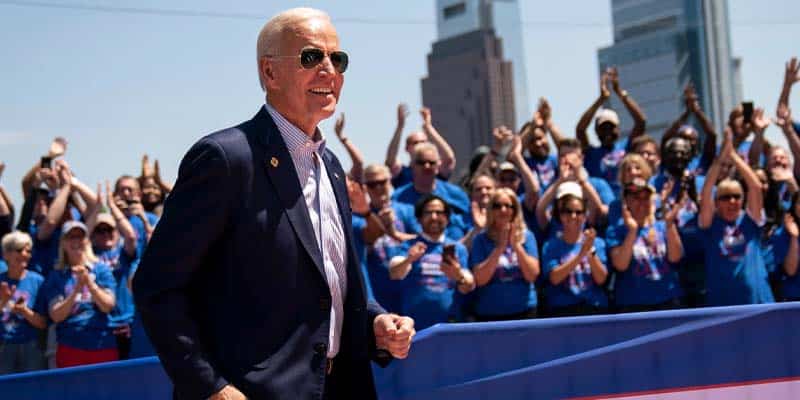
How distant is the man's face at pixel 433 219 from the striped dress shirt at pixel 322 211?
173 inches

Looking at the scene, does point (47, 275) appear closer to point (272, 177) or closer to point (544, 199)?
point (544, 199)

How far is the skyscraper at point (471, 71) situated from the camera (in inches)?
2258

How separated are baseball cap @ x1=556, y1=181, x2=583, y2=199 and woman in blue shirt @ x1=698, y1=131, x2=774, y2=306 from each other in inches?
34.5

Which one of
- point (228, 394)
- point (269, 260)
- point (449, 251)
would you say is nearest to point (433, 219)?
point (449, 251)

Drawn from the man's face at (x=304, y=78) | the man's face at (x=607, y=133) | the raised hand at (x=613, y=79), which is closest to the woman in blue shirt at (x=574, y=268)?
the man's face at (x=607, y=133)

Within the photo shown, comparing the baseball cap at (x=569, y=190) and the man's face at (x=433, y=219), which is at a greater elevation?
the baseball cap at (x=569, y=190)

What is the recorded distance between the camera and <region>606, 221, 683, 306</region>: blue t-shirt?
7152mm

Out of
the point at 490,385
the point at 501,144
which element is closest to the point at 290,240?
the point at 490,385

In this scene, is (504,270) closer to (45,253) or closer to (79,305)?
(79,305)

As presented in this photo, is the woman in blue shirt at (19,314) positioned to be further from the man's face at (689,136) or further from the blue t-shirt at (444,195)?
the man's face at (689,136)

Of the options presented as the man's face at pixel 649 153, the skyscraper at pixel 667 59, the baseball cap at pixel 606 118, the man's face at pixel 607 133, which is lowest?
the man's face at pixel 649 153

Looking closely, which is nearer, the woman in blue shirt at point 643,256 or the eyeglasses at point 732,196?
the woman in blue shirt at point 643,256

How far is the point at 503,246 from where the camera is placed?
7.02 metres

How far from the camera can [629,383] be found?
4.42m
